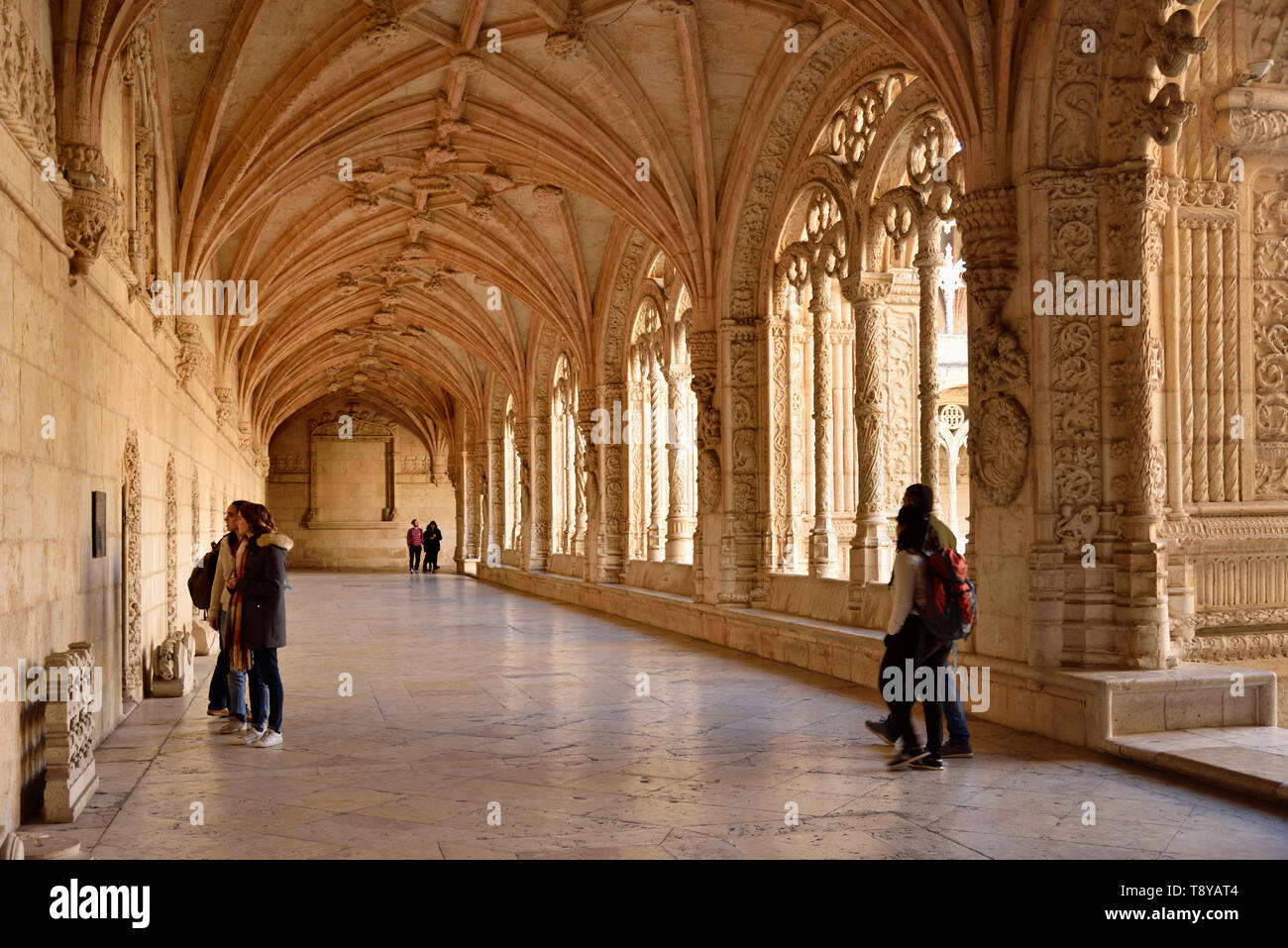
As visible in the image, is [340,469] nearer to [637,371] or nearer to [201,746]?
[637,371]

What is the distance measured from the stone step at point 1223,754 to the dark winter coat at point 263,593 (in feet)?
13.6

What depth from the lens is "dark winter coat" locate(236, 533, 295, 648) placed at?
6.06 metres

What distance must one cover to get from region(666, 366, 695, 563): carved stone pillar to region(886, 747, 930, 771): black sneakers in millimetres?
8651

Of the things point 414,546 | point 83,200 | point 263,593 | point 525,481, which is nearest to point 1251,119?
point 263,593

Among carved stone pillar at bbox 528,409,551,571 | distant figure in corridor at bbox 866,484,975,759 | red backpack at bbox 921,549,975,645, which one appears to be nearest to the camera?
red backpack at bbox 921,549,975,645

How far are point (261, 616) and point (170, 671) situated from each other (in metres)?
2.53

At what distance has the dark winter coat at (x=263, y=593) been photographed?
19.9 feet

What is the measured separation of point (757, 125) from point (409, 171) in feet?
17.1

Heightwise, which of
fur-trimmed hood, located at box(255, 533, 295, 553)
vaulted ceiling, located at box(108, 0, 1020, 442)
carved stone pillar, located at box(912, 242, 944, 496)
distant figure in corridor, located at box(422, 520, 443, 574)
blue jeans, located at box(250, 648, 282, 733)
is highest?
vaulted ceiling, located at box(108, 0, 1020, 442)

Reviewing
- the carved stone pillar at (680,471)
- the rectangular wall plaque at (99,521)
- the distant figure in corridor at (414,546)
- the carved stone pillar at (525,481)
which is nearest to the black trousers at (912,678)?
the rectangular wall plaque at (99,521)

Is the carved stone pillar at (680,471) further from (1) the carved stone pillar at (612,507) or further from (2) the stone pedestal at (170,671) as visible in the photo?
(2) the stone pedestal at (170,671)

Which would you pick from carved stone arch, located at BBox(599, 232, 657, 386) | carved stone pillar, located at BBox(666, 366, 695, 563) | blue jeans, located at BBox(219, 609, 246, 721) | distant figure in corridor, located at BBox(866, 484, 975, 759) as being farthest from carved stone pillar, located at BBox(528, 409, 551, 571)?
distant figure in corridor, located at BBox(866, 484, 975, 759)

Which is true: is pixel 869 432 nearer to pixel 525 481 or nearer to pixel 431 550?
pixel 525 481

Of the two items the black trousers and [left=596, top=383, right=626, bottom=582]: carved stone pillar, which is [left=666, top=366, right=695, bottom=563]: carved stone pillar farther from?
the black trousers
